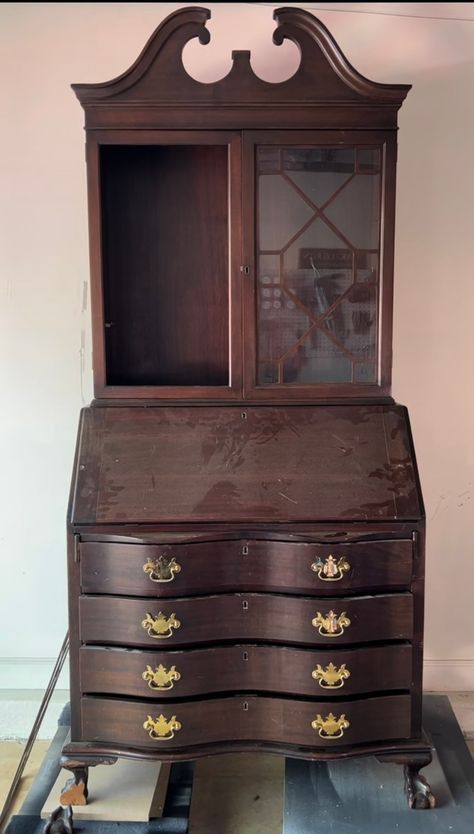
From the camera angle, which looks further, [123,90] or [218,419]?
[218,419]

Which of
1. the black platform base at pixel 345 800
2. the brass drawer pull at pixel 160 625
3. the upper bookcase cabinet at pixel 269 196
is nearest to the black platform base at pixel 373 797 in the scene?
the black platform base at pixel 345 800

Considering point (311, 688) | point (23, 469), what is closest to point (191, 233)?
point (23, 469)

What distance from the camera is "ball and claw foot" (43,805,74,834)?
1619mm

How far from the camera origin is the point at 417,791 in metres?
1.66

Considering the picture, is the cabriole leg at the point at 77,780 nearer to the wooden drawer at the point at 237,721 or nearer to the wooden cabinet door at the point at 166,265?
the wooden drawer at the point at 237,721

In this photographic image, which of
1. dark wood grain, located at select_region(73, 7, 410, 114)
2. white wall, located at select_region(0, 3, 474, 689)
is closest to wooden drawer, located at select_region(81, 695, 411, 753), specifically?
white wall, located at select_region(0, 3, 474, 689)

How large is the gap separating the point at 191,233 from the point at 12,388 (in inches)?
28.9

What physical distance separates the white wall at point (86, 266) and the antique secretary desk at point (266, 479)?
426mm

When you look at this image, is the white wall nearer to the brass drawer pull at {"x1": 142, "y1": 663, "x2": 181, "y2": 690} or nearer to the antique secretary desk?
the antique secretary desk

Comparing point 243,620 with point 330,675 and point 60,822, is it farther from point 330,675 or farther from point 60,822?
point 60,822

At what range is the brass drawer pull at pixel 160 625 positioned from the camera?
1.53 meters

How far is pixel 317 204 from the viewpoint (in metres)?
1.64

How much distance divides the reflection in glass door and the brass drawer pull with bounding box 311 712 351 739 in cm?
79

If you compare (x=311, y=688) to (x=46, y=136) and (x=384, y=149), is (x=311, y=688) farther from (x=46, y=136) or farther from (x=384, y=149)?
(x=46, y=136)
